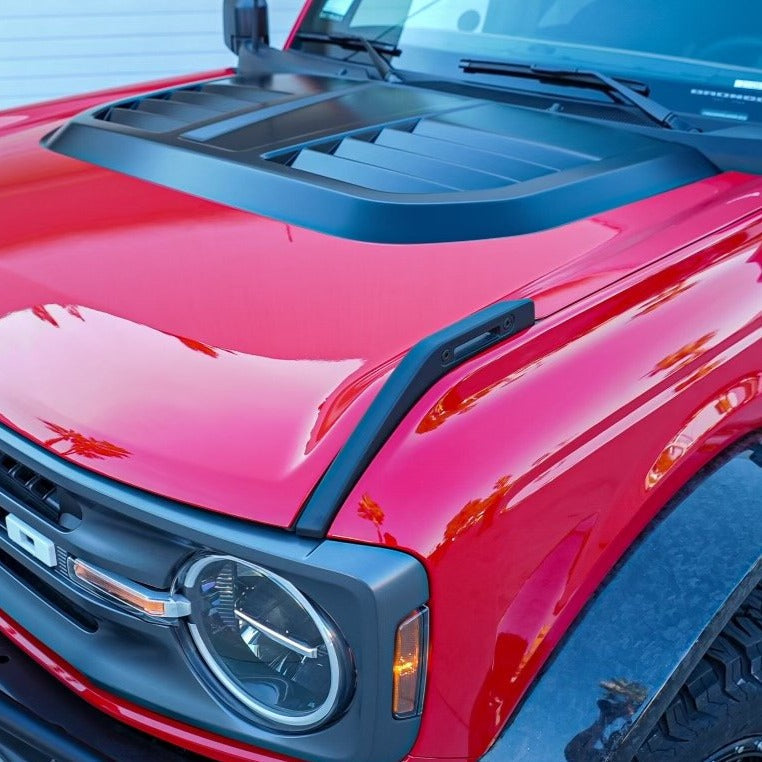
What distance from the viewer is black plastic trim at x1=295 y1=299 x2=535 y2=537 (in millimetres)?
1095

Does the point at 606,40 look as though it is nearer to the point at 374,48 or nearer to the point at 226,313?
the point at 374,48

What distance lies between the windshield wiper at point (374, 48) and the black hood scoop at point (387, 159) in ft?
0.47

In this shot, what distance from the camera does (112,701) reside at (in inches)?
49.2

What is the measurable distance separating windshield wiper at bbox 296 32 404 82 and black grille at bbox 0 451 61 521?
4.53ft

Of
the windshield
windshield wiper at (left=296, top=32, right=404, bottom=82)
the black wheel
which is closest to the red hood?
the windshield

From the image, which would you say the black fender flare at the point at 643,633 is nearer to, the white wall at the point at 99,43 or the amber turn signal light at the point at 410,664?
the amber turn signal light at the point at 410,664

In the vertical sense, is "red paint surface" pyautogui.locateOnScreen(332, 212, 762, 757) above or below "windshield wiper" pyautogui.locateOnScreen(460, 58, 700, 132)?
below

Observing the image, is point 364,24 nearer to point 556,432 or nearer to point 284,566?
point 556,432

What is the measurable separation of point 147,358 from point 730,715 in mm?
922

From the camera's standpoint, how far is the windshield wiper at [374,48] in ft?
7.76

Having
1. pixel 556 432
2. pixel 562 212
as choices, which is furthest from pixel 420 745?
pixel 562 212

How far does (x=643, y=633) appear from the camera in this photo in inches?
49.1

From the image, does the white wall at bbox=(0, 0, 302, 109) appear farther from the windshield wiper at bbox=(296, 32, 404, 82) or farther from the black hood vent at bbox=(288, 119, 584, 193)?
the black hood vent at bbox=(288, 119, 584, 193)

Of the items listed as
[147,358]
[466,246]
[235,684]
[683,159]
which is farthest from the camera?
[683,159]
